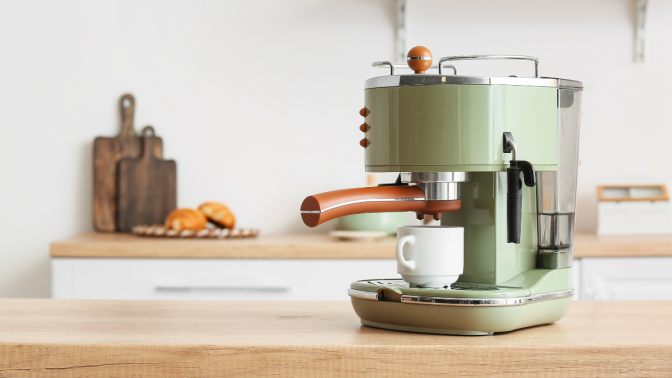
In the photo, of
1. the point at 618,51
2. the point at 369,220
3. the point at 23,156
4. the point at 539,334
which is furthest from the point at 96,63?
the point at 539,334

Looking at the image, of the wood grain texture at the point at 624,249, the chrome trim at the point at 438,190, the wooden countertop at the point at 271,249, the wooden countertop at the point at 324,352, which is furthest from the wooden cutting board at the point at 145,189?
the chrome trim at the point at 438,190

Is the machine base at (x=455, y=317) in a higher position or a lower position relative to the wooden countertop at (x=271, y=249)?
higher

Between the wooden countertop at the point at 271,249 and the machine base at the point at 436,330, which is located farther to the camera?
Answer: the wooden countertop at the point at 271,249

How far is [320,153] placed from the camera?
253cm

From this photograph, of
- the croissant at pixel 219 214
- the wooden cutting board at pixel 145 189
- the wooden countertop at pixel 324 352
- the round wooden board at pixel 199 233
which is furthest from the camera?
the wooden cutting board at pixel 145 189

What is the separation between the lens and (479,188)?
97 centimetres

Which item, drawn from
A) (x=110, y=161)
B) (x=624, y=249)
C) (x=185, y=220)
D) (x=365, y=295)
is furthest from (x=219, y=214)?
(x=365, y=295)

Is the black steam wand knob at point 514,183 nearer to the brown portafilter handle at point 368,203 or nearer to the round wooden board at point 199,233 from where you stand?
the brown portafilter handle at point 368,203

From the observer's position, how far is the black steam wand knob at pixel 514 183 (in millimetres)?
898

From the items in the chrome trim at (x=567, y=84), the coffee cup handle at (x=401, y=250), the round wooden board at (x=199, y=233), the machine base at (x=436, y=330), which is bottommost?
the round wooden board at (x=199, y=233)

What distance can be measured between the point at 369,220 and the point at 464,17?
843 mm

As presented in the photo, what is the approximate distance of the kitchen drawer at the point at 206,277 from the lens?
6.63ft

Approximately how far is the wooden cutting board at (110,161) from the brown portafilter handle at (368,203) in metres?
1.72

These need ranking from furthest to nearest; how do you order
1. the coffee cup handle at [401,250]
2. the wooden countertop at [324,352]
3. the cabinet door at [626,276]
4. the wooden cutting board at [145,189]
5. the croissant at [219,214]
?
the wooden cutting board at [145,189], the croissant at [219,214], the cabinet door at [626,276], the coffee cup handle at [401,250], the wooden countertop at [324,352]
